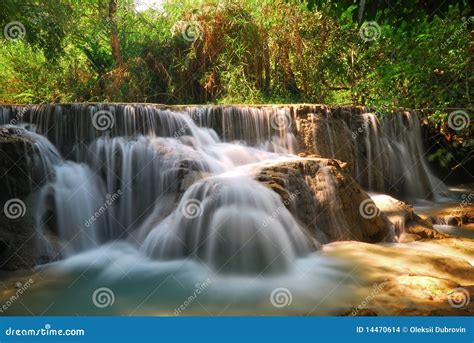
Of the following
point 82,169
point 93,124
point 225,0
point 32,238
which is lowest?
point 32,238

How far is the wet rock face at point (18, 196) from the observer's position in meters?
5.73

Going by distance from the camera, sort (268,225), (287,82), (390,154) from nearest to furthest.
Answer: (268,225) < (390,154) < (287,82)

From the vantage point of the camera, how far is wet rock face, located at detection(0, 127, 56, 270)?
5731 millimetres

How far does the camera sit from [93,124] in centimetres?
799

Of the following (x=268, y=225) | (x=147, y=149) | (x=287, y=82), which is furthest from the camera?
(x=287, y=82)

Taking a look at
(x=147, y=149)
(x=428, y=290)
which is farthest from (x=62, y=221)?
(x=428, y=290)

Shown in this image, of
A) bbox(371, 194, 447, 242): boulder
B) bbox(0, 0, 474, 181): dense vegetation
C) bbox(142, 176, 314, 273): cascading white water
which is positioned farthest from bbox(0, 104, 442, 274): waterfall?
bbox(0, 0, 474, 181): dense vegetation

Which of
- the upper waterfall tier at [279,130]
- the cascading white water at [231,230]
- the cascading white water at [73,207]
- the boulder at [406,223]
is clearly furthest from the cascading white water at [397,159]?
the cascading white water at [73,207]

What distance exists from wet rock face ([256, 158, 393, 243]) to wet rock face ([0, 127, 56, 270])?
11.8ft

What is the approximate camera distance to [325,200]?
22.9 feet

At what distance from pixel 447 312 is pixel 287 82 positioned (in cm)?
1167

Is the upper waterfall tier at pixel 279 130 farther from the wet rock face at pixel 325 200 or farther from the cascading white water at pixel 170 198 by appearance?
the wet rock face at pixel 325 200

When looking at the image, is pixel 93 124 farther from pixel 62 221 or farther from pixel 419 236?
pixel 419 236

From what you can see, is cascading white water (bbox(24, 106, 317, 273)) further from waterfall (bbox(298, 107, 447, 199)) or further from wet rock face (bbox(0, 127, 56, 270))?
waterfall (bbox(298, 107, 447, 199))
